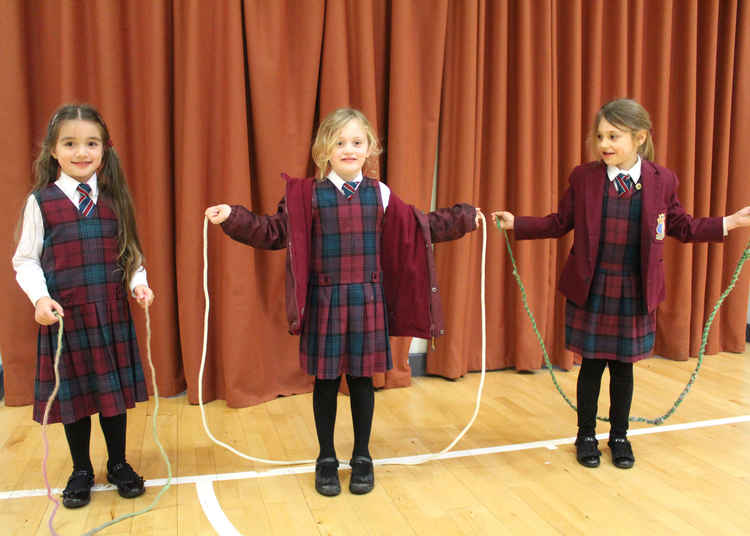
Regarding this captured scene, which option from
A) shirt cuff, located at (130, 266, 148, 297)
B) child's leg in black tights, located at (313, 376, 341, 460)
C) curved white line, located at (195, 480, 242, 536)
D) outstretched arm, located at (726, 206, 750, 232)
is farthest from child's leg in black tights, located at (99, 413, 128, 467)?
outstretched arm, located at (726, 206, 750, 232)

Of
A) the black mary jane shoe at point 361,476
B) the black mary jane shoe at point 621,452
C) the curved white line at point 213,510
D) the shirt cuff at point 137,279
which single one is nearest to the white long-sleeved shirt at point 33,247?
the shirt cuff at point 137,279

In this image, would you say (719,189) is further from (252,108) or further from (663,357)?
(252,108)

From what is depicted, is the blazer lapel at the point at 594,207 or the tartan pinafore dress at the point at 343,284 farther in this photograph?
the blazer lapel at the point at 594,207

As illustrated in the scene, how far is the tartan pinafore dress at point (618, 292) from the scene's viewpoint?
2162 millimetres

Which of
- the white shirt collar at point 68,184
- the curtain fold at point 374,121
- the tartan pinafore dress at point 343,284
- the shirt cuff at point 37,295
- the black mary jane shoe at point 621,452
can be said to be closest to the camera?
the shirt cuff at point 37,295

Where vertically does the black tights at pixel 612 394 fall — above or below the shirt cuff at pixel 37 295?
below

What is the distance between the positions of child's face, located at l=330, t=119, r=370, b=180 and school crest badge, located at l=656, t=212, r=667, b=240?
1044 millimetres

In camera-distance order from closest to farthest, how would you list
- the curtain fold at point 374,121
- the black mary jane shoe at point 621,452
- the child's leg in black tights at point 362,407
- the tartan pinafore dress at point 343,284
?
1. the tartan pinafore dress at point 343,284
2. the child's leg in black tights at point 362,407
3. the black mary jane shoe at point 621,452
4. the curtain fold at point 374,121

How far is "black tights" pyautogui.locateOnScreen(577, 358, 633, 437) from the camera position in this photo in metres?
2.27

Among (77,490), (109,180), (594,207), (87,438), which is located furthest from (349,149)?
(77,490)

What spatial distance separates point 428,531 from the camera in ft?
5.94

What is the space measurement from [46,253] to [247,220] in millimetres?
594

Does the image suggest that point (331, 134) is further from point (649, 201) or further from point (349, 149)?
point (649, 201)

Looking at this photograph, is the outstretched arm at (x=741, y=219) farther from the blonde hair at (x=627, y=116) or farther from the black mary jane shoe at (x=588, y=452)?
the black mary jane shoe at (x=588, y=452)
